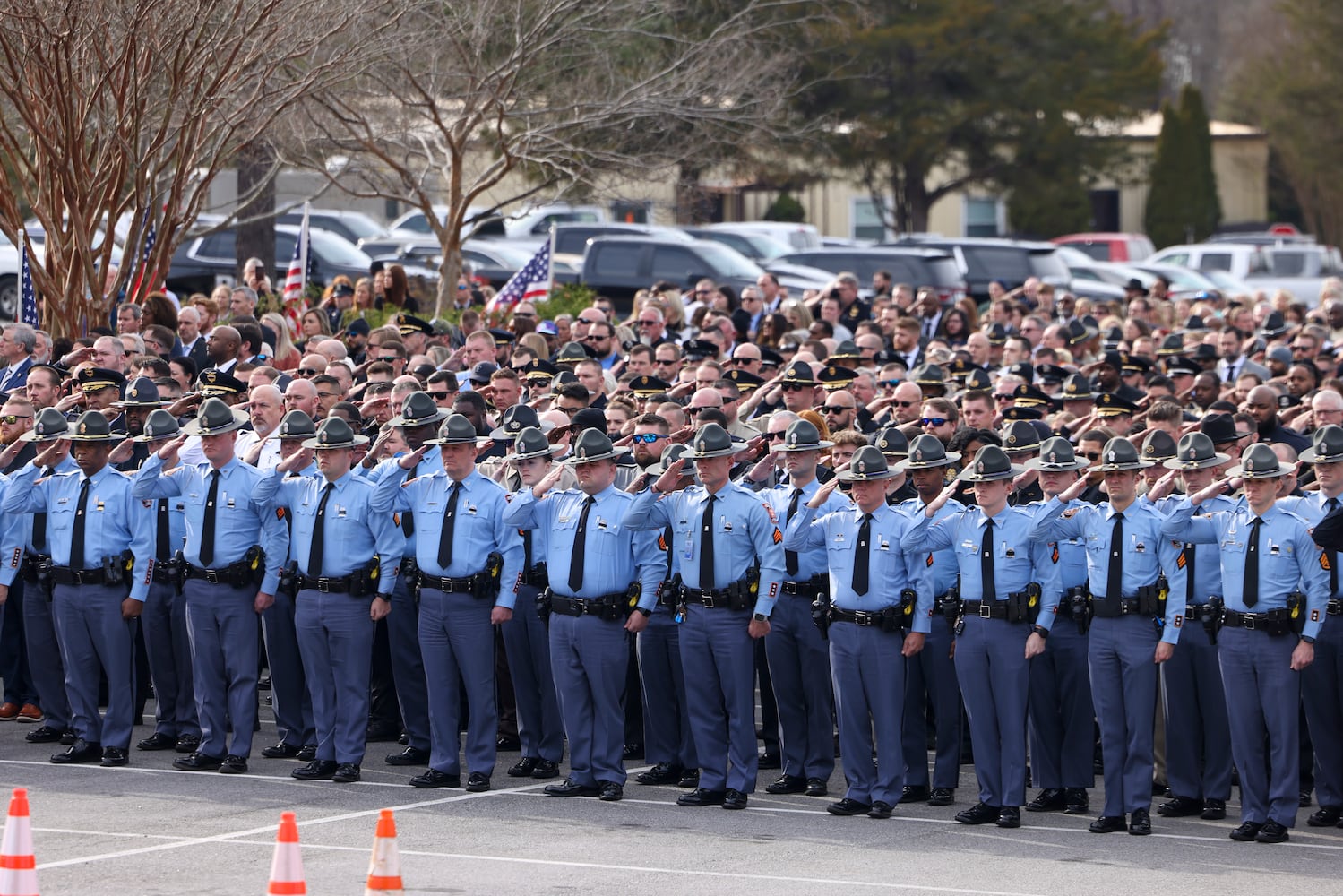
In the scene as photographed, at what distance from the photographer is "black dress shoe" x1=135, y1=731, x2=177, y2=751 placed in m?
12.8

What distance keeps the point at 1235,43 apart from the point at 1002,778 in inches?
2861

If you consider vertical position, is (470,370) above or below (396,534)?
above

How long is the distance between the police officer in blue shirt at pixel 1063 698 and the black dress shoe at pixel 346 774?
378 cm

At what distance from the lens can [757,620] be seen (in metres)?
11.5

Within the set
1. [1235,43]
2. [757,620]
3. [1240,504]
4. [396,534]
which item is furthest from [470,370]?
[1235,43]

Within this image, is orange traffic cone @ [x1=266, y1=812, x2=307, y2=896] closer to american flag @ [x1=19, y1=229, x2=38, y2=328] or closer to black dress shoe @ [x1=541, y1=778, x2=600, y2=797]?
black dress shoe @ [x1=541, y1=778, x2=600, y2=797]

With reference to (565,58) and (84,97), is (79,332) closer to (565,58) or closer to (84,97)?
(84,97)

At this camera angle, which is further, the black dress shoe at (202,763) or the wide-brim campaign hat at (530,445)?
the black dress shoe at (202,763)

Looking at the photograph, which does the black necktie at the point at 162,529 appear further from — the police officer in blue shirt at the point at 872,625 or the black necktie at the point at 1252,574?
the black necktie at the point at 1252,574

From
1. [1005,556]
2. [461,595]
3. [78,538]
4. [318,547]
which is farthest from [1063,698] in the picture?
[78,538]

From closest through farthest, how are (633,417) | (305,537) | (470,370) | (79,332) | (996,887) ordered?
(996,887) < (305,537) < (633,417) < (470,370) < (79,332)

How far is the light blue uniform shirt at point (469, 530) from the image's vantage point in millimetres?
11758

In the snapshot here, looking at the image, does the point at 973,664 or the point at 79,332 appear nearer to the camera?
the point at 973,664

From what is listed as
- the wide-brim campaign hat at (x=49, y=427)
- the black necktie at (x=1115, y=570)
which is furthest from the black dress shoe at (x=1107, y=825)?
the wide-brim campaign hat at (x=49, y=427)
